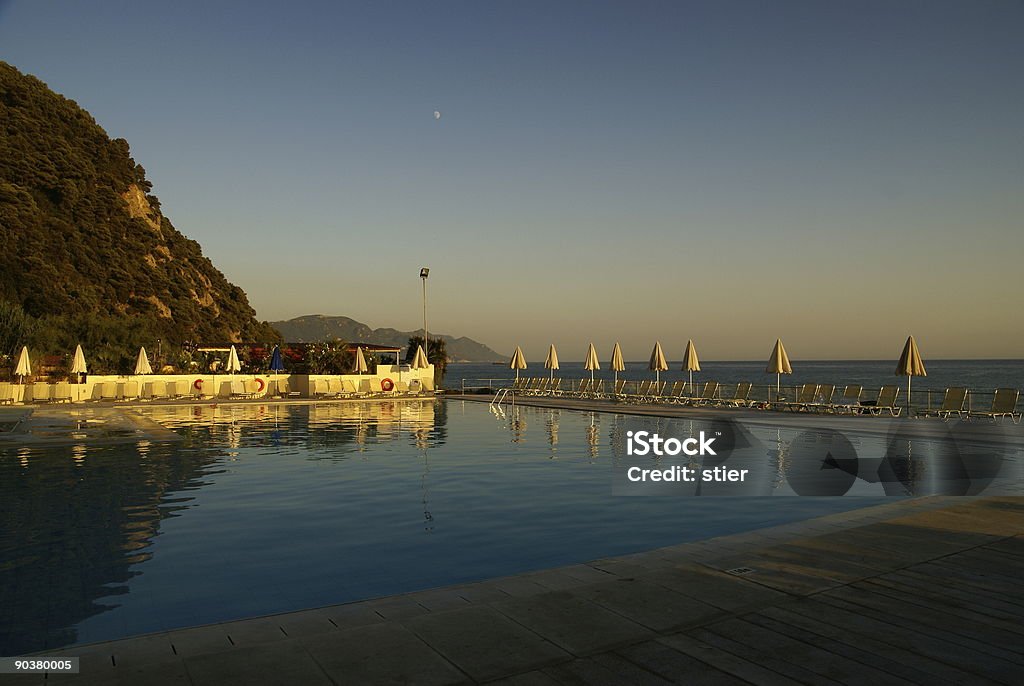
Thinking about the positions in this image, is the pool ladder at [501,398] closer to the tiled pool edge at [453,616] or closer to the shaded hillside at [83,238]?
the tiled pool edge at [453,616]

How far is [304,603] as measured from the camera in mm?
4957

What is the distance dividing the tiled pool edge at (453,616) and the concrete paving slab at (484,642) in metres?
0.01

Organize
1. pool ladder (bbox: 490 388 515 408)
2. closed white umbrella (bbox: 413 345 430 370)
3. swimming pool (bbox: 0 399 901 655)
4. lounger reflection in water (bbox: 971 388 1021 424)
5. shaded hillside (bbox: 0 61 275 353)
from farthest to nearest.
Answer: shaded hillside (bbox: 0 61 275 353), closed white umbrella (bbox: 413 345 430 370), pool ladder (bbox: 490 388 515 408), lounger reflection in water (bbox: 971 388 1021 424), swimming pool (bbox: 0 399 901 655)

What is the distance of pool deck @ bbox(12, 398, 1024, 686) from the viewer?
3.08 meters

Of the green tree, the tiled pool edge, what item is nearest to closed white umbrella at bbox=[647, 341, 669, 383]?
the tiled pool edge

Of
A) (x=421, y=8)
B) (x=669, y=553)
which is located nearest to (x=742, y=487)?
(x=669, y=553)

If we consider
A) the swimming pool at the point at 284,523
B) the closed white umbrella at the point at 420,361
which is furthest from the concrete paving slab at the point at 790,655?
the closed white umbrella at the point at 420,361

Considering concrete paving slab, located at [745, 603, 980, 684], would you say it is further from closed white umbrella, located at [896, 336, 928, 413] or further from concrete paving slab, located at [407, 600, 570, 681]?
closed white umbrella, located at [896, 336, 928, 413]

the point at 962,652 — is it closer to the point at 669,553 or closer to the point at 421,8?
the point at 669,553

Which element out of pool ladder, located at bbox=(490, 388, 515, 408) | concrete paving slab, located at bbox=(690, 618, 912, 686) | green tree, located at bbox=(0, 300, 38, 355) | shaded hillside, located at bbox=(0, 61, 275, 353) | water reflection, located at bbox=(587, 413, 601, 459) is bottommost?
water reflection, located at bbox=(587, 413, 601, 459)

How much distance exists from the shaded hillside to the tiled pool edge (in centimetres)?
3981

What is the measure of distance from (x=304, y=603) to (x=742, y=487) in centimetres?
629

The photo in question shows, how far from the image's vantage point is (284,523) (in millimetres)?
7457

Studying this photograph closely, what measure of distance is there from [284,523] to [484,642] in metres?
4.63
